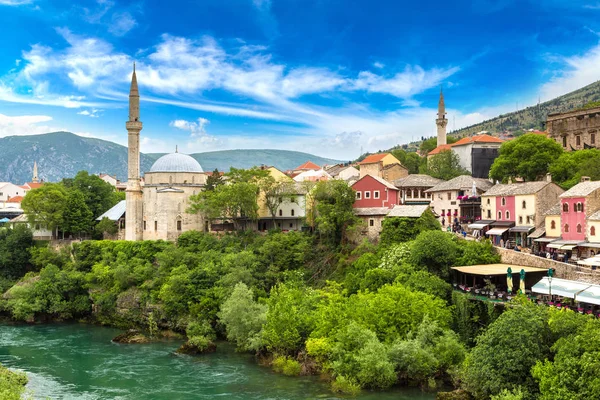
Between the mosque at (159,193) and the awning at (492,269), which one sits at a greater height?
the mosque at (159,193)

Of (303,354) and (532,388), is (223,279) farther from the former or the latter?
(532,388)

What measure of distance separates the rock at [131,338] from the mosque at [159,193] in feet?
55.5

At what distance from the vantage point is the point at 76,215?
2564 inches

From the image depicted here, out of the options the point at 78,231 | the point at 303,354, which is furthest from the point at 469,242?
the point at 78,231

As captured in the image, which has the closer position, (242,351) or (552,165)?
(242,351)

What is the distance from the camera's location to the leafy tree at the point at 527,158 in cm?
5334

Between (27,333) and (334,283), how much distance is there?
2398 cm

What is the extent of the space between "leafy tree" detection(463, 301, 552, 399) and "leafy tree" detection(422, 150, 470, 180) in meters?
40.5

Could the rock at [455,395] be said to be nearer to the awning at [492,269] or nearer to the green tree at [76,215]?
the awning at [492,269]

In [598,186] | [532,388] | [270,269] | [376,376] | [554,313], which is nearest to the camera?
[532,388]

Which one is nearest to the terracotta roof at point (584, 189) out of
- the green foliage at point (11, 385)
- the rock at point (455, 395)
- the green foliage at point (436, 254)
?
the green foliage at point (436, 254)

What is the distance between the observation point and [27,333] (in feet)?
153

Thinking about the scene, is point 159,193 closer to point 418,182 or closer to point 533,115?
point 418,182

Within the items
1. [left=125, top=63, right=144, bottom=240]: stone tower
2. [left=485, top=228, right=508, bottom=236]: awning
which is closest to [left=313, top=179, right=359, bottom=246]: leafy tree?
[left=485, top=228, right=508, bottom=236]: awning
